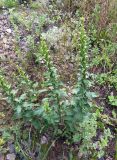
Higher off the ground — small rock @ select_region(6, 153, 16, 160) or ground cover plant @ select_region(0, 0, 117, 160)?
ground cover plant @ select_region(0, 0, 117, 160)

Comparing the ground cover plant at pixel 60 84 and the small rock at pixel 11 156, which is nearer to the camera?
the ground cover plant at pixel 60 84

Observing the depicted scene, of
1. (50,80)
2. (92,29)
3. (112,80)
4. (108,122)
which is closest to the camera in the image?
(50,80)

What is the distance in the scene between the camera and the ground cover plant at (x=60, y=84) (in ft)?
10.5

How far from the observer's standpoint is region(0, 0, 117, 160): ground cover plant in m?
3.21

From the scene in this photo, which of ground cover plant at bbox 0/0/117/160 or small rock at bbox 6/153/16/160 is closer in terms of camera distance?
ground cover plant at bbox 0/0/117/160

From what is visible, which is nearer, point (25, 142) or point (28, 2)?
point (25, 142)

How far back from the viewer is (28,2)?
5016 millimetres

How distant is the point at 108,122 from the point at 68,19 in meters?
1.66

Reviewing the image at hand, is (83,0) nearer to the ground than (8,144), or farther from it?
farther from it

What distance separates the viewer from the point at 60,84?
10.3ft

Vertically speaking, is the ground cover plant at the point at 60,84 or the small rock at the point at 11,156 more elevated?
the ground cover plant at the point at 60,84

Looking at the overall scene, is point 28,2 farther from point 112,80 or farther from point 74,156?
point 74,156

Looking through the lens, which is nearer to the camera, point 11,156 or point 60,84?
point 60,84

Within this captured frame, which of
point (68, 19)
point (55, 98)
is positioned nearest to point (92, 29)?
Result: point (68, 19)
